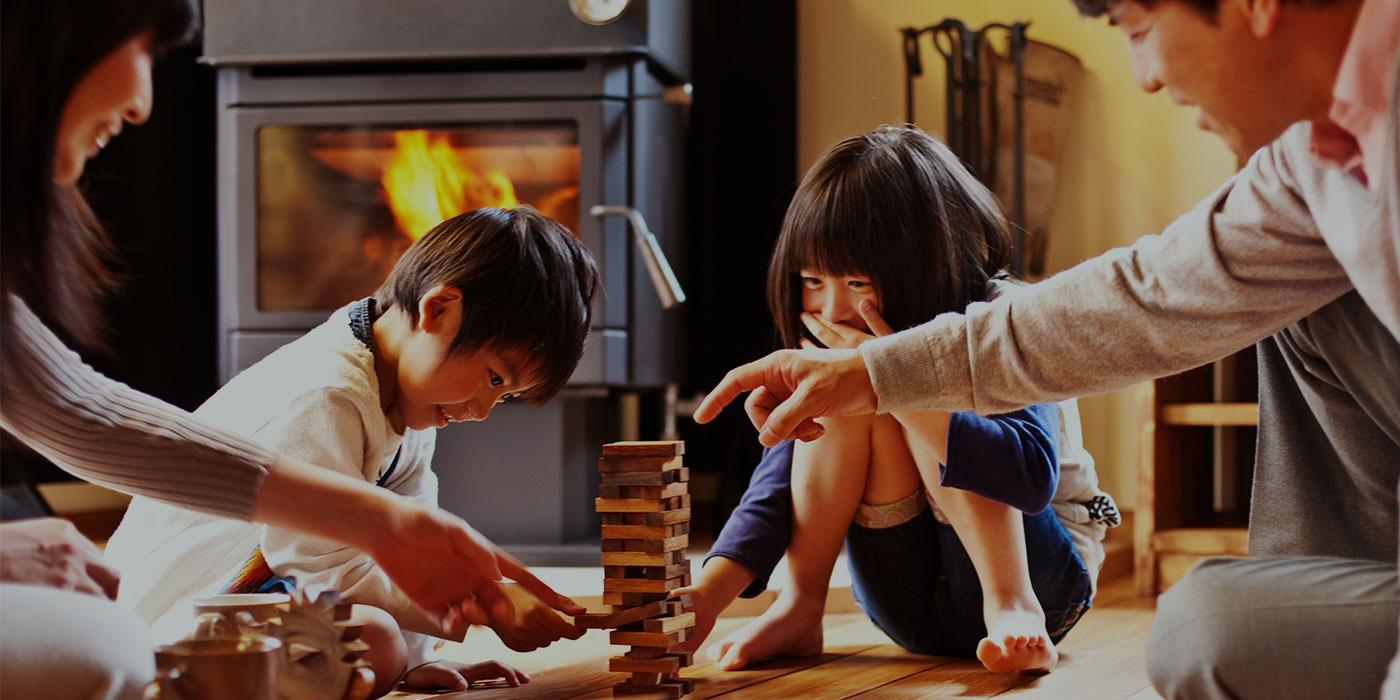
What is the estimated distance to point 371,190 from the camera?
6.70 feet

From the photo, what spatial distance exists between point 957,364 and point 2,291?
607 mm

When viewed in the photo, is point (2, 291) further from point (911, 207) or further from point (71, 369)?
point (911, 207)

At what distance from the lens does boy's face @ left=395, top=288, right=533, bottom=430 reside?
1.23 metres

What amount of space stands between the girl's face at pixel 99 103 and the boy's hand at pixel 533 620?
480 millimetres

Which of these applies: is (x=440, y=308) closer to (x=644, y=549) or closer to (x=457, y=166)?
(x=644, y=549)

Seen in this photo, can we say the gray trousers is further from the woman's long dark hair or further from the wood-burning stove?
the wood-burning stove

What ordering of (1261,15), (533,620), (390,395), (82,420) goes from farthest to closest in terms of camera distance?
1. (390,395)
2. (533,620)
3. (82,420)
4. (1261,15)

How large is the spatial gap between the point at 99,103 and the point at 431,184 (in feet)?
4.29

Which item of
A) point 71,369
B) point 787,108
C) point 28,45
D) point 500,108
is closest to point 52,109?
point 28,45

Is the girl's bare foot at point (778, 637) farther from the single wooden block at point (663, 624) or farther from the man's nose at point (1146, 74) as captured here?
the man's nose at point (1146, 74)

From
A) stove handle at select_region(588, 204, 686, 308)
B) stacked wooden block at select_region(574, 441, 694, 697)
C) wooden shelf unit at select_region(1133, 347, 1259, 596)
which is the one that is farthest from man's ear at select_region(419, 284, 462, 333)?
wooden shelf unit at select_region(1133, 347, 1259, 596)

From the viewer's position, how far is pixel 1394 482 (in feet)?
2.93

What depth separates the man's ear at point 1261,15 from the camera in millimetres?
649

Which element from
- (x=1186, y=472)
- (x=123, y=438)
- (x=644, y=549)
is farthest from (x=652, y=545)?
(x=1186, y=472)
